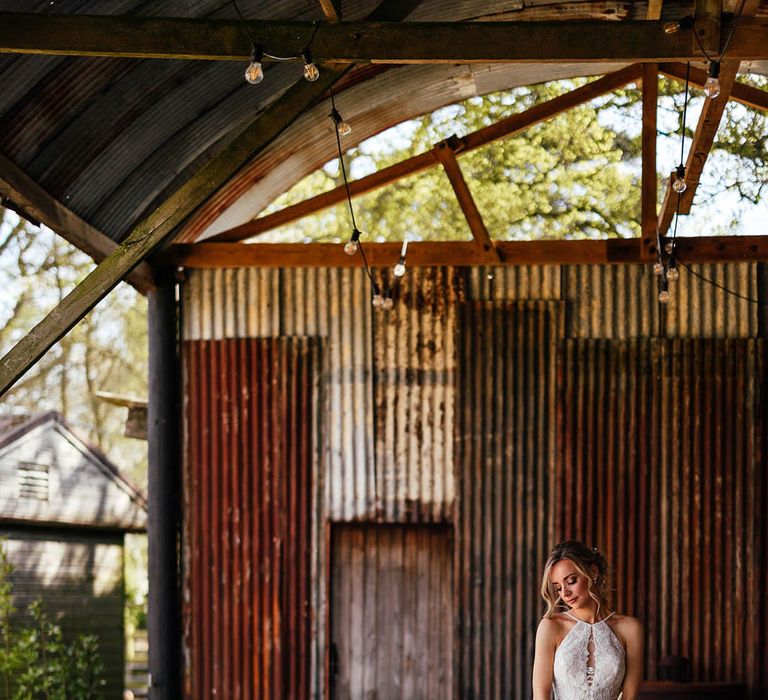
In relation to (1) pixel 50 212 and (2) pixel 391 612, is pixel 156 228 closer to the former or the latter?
(1) pixel 50 212

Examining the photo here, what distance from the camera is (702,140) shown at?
8070 mm

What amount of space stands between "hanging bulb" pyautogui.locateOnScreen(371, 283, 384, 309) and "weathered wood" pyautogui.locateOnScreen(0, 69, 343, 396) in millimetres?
2729

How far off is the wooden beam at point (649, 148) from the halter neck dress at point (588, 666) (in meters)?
4.53

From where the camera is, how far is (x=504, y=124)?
31.8 ft

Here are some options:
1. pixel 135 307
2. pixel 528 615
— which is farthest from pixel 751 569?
pixel 135 307

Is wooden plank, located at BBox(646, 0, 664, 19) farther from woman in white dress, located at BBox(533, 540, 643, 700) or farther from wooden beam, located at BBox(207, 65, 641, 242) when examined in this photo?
woman in white dress, located at BBox(533, 540, 643, 700)

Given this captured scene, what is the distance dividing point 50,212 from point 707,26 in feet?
15.2

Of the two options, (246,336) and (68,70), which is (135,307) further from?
(68,70)

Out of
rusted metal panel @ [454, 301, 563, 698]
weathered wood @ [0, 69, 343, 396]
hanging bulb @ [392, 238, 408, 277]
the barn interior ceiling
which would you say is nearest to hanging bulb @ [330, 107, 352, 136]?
the barn interior ceiling

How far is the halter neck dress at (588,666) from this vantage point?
570cm

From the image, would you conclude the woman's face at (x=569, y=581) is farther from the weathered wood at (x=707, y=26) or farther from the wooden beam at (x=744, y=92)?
the wooden beam at (x=744, y=92)

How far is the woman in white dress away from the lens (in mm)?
5707

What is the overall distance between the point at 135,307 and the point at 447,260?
1401 cm

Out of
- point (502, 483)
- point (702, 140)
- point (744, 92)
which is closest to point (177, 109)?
point (702, 140)
